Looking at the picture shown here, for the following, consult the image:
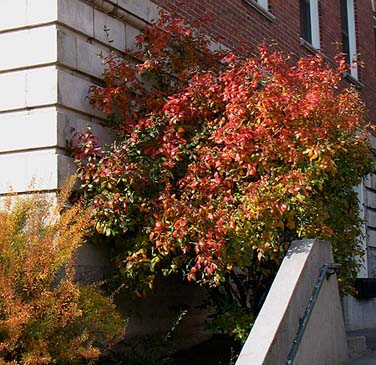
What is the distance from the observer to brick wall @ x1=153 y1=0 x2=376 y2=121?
33.4ft

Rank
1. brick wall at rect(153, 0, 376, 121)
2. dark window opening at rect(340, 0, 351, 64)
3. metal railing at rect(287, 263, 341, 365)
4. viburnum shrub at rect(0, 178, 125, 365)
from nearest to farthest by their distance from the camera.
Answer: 1. viburnum shrub at rect(0, 178, 125, 365)
2. metal railing at rect(287, 263, 341, 365)
3. brick wall at rect(153, 0, 376, 121)
4. dark window opening at rect(340, 0, 351, 64)

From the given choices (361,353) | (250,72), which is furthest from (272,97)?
(361,353)

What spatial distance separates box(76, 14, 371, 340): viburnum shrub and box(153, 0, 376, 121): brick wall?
73.1 inches

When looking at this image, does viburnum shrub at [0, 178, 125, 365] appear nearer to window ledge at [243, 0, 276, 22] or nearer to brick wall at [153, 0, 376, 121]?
brick wall at [153, 0, 376, 121]

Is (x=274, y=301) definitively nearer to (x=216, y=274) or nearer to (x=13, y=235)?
(x=216, y=274)

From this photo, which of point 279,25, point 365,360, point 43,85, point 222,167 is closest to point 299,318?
point 222,167

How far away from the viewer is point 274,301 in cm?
670

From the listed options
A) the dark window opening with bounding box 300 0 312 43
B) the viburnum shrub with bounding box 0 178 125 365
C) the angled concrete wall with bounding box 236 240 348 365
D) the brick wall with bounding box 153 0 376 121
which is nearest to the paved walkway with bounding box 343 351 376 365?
the angled concrete wall with bounding box 236 240 348 365

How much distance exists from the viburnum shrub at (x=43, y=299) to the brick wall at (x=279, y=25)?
378 centimetres

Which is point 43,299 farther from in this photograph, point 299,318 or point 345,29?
point 345,29

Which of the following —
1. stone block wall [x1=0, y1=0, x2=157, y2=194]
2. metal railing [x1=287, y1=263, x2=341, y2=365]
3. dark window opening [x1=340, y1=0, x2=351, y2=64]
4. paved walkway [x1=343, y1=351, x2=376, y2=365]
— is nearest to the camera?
metal railing [x1=287, y1=263, x2=341, y2=365]

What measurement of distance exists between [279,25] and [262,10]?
0.78 metres

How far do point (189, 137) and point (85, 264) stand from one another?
165 cm

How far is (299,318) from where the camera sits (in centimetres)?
690
